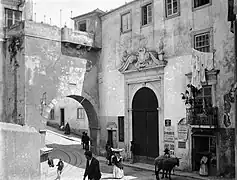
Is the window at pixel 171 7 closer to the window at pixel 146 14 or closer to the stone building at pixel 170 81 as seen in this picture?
the stone building at pixel 170 81

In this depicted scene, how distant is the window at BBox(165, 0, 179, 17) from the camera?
1677 cm

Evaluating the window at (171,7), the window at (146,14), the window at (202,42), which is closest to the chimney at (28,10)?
the window at (146,14)

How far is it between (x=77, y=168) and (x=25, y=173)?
45.3 ft

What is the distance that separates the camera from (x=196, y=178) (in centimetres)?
1413

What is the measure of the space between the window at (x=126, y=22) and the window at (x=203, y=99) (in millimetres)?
6866

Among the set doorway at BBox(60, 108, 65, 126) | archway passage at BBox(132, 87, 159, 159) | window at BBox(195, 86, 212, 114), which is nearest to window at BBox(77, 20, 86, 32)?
archway passage at BBox(132, 87, 159, 159)

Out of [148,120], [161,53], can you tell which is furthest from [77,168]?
Result: [161,53]

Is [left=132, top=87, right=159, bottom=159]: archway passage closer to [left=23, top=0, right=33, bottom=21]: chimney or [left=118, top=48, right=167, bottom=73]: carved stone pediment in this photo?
[left=118, top=48, right=167, bottom=73]: carved stone pediment

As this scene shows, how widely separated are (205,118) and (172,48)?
452 cm

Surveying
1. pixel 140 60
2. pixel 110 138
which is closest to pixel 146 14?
pixel 140 60

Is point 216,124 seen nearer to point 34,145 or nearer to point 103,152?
point 103,152

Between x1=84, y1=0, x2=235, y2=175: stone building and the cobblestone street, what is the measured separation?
6.08 ft

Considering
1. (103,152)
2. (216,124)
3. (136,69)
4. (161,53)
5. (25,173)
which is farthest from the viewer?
(103,152)

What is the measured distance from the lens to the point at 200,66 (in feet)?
48.4
